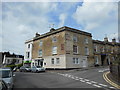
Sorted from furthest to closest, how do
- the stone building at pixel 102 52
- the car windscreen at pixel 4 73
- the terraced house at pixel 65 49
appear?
the stone building at pixel 102 52
the terraced house at pixel 65 49
the car windscreen at pixel 4 73

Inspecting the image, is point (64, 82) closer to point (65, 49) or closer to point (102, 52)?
point (65, 49)

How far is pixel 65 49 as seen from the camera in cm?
2716

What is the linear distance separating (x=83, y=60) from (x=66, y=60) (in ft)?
20.3

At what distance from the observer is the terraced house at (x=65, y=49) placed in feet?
90.8

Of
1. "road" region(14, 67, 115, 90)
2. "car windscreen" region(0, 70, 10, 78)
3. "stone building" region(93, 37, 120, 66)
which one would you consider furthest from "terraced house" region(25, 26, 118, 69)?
"car windscreen" region(0, 70, 10, 78)

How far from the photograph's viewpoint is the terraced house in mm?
27688

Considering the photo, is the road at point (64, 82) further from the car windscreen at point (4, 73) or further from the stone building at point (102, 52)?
the stone building at point (102, 52)

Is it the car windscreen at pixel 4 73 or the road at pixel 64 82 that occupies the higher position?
the car windscreen at pixel 4 73

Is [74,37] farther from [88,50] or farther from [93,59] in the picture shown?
[93,59]

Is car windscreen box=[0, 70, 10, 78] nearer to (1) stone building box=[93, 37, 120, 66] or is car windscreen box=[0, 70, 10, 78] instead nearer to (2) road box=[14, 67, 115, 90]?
(2) road box=[14, 67, 115, 90]

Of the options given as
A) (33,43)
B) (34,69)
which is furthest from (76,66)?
(33,43)

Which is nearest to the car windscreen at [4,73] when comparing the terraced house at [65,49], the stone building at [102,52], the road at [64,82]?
the road at [64,82]

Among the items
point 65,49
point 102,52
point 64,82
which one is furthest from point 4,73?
point 102,52

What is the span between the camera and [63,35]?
2816 cm
